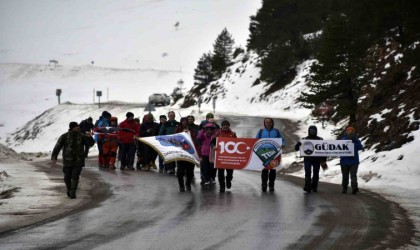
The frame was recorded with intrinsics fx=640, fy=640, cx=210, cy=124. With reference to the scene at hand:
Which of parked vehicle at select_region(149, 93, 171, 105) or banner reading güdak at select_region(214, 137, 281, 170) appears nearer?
banner reading güdak at select_region(214, 137, 281, 170)

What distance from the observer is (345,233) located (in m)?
9.84

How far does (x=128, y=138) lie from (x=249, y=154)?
6911 mm

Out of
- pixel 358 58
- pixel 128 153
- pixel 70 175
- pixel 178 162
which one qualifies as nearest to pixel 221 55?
pixel 358 58

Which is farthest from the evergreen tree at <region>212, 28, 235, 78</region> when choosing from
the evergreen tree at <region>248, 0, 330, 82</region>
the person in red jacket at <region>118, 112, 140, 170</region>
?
the person in red jacket at <region>118, 112, 140, 170</region>

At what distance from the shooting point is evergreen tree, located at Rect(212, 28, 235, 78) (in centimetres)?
8588

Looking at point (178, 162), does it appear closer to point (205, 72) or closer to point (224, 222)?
point (224, 222)

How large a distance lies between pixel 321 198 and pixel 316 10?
176 feet

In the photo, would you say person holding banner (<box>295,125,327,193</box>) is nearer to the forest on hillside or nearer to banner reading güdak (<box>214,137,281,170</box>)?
banner reading güdak (<box>214,137,281,170</box>)

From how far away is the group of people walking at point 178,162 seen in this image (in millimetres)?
15062

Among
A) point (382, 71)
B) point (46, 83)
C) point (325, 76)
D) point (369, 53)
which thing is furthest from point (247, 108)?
point (46, 83)

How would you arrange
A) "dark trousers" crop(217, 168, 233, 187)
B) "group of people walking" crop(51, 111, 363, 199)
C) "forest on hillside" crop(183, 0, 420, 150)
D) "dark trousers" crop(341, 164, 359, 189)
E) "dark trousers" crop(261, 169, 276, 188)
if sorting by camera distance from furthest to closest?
"forest on hillside" crop(183, 0, 420, 150) → "dark trousers" crop(261, 169, 276, 188) → "dark trousers" crop(217, 168, 233, 187) → "dark trousers" crop(341, 164, 359, 189) → "group of people walking" crop(51, 111, 363, 199)

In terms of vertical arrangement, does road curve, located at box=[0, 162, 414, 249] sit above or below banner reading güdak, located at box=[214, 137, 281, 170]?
below

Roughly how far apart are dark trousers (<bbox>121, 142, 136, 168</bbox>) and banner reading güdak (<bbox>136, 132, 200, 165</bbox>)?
14.4 feet

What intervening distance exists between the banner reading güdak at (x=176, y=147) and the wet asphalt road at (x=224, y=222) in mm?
850
